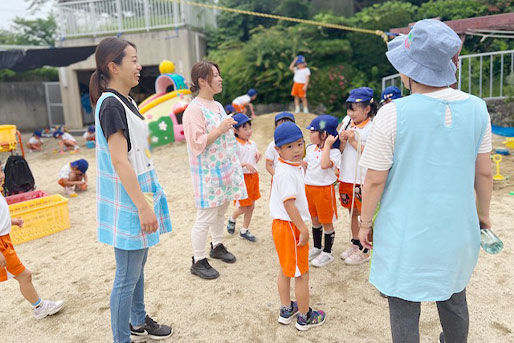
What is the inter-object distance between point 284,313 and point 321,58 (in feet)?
34.6

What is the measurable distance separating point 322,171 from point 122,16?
13.2 meters

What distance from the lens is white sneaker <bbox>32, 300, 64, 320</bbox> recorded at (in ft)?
9.32

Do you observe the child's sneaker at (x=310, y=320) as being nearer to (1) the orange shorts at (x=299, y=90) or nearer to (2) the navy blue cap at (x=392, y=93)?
(2) the navy blue cap at (x=392, y=93)

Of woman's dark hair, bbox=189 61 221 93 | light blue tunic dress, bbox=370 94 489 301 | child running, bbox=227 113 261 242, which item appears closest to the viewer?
light blue tunic dress, bbox=370 94 489 301

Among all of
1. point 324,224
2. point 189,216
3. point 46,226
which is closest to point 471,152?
point 324,224

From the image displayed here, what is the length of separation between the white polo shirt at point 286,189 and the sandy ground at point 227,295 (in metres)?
0.82

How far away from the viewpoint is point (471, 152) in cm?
164

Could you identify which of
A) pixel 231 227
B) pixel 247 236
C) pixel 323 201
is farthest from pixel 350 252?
pixel 231 227

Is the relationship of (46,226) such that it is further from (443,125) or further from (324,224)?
(443,125)

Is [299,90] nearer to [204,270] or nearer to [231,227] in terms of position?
[231,227]

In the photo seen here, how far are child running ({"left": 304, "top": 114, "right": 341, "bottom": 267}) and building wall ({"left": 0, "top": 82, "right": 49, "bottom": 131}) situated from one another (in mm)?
17327

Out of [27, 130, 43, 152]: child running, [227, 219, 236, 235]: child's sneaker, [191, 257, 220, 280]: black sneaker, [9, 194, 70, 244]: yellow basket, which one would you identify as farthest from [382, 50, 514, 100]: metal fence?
[27, 130, 43, 152]: child running

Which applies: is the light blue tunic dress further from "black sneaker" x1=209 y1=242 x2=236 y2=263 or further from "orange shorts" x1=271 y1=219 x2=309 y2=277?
"black sneaker" x1=209 y1=242 x2=236 y2=263

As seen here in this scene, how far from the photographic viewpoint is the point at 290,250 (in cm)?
243
